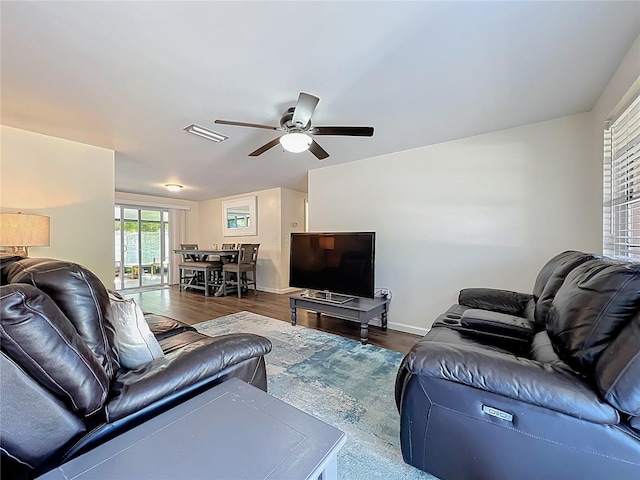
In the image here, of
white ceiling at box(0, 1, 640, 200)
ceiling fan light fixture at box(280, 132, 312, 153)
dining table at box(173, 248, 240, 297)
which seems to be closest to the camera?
white ceiling at box(0, 1, 640, 200)

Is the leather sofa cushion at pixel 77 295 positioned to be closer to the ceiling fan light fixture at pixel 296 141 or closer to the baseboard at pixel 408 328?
the ceiling fan light fixture at pixel 296 141

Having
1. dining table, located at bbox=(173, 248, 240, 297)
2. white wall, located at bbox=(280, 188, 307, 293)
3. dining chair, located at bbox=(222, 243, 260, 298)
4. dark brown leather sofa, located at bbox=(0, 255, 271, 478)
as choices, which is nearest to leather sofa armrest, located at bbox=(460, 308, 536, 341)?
dark brown leather sofa, located at bbox=(0, 255, 271, 478)

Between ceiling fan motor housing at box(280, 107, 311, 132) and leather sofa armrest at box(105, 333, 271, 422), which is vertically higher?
ceiling fan motor housing at box(280, 107, 311, 132)

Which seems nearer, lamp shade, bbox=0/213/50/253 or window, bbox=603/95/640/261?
window, bbox=603/95/640/261

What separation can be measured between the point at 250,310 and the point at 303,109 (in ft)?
11.3

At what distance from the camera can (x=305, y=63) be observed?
1.75 metres

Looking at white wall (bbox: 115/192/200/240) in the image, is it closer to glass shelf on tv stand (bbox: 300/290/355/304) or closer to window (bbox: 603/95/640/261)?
glass shelf on tv stand (bbox: 300/290/355/304)

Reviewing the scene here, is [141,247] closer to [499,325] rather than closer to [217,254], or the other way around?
[217,254]

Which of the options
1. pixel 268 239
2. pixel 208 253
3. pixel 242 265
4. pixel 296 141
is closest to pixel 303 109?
pixel 296 141

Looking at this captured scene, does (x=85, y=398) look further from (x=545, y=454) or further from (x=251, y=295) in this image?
(x=251, y=295)

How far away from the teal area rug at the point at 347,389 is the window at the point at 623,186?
1.99 meters

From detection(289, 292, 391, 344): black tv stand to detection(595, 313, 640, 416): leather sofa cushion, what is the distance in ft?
7.06

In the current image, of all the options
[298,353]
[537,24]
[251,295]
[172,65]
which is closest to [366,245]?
[298,353]

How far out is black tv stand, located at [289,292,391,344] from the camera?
3.04 m
